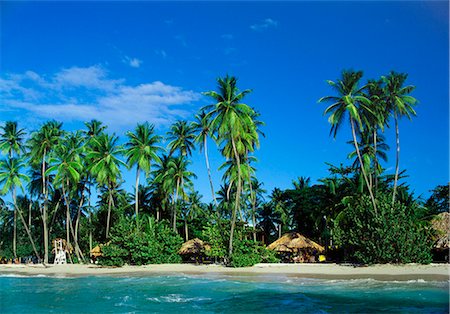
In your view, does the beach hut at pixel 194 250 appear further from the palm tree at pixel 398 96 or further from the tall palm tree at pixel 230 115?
the palm tree at pixel 398 96

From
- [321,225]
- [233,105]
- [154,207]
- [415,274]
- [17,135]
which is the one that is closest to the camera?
[415,274]

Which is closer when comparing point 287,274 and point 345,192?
point 287,274

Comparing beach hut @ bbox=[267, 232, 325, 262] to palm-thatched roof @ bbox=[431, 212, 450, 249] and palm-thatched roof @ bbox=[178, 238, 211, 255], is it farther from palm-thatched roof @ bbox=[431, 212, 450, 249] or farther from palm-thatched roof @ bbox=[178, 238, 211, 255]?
palm-thatched roof @ bbox=[431, 212, 450, 249]

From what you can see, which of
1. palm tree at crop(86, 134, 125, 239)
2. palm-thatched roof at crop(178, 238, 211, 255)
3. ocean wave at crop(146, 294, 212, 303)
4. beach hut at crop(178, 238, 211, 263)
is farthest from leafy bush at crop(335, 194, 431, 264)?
palm tree at crop(86, 134, 125, 239)

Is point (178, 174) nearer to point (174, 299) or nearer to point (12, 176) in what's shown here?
point (12, 176)

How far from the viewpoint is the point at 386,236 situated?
21.9 meters

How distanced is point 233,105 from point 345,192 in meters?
9.58

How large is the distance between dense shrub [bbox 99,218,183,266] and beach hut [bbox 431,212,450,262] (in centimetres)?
1717

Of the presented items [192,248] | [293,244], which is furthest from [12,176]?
[293,244]

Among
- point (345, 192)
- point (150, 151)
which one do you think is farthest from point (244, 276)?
point (150, 151)

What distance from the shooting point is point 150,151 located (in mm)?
32500

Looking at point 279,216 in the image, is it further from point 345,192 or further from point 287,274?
point 287,274

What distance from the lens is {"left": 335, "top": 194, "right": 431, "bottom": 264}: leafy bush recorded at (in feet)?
71.9

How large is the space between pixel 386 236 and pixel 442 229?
17.2 feet
